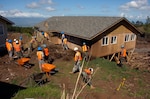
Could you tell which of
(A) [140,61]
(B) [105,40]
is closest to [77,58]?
(B) [105,40]

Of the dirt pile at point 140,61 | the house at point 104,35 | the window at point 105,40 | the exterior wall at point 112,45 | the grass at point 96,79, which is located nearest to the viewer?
the grass at point 96,79

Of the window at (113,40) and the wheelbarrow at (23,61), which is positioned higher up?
the window at (113,40)

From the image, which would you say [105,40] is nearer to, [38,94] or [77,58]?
[77,58]

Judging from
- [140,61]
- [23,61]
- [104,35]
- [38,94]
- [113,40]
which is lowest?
[140,61]

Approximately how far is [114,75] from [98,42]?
233 inches

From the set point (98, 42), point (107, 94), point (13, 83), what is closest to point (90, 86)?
point (107, 94)

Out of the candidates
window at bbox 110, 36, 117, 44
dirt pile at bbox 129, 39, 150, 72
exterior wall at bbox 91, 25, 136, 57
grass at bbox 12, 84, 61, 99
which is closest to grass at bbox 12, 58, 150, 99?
grass at bbox 12, 84, 61, 99

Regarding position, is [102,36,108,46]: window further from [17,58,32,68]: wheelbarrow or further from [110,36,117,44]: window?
[17,58,32,68]: wheelbarrow

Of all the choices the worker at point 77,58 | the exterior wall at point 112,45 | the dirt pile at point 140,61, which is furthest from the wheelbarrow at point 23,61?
the dirt pile at point 140,61

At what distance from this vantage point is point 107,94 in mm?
9211

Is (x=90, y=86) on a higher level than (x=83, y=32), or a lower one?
lower

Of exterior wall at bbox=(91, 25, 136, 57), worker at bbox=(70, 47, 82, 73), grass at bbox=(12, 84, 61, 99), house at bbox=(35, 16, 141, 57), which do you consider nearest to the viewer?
grass at bbox=(12, 84, 61, 99)

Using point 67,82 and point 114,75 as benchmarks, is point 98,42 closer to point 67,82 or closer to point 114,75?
point 114,75

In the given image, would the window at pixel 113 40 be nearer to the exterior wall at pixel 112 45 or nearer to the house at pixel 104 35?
the house at pixel 104 35
